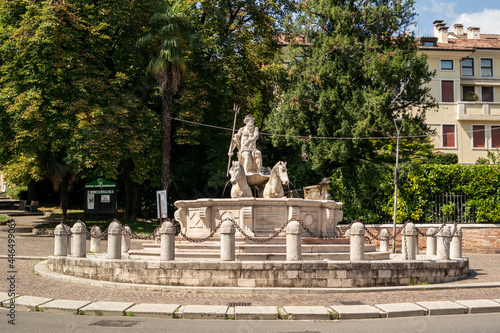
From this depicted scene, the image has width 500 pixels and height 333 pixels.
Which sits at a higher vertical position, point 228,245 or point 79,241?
point 228,245

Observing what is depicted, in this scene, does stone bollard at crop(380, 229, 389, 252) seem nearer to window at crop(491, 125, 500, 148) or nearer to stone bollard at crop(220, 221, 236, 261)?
stone bollard at crop(220, 221, 236, 261)

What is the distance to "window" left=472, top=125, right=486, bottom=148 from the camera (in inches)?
1534

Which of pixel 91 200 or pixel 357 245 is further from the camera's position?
pixel 91 200

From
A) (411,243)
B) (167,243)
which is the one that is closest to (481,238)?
(411,243)

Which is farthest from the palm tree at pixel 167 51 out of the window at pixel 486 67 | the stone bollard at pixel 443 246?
the window at pixel 486 67

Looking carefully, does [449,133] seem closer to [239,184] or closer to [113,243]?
[239,184]

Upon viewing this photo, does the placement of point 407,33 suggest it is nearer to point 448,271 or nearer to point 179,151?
point 179,151

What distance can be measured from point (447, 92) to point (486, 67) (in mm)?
4396

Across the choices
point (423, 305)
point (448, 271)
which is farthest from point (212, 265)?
point (448, 271)

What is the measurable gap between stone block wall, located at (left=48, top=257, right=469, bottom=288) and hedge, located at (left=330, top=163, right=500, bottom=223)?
1327 cm

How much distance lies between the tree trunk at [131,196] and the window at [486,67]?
28.6 meters

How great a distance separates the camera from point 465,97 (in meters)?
40.5

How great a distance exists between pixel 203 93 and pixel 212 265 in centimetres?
1707

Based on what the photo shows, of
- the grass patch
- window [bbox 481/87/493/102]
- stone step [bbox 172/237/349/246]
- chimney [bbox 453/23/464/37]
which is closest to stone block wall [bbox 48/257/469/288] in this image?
stone step [bbox 172/237/349/246]
